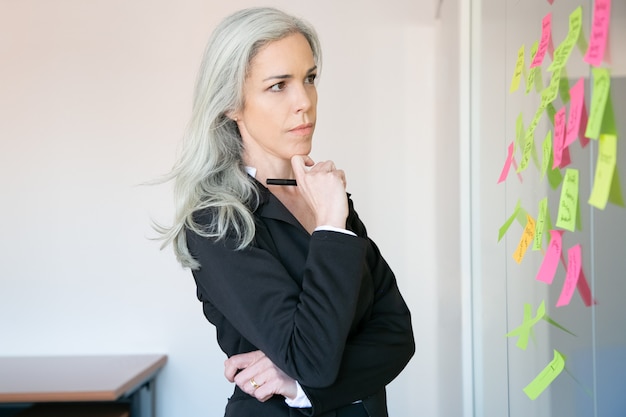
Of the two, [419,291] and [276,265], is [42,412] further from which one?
[276,265]

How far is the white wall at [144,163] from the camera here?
315cm

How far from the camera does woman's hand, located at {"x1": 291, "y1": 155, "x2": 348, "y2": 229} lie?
122cm

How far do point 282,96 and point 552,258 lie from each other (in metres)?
0.54

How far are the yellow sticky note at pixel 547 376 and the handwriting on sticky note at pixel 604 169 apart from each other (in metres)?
0.35

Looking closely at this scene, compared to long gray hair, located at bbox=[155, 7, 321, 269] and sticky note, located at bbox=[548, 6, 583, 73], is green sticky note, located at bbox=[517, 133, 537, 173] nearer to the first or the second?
sticky note, located at bbox=[548, 6, 583, 73]

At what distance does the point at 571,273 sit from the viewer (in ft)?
3.34

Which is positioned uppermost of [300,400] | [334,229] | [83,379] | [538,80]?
[538,80]

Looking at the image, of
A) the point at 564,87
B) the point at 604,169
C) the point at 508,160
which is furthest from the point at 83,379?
the point at 604,169

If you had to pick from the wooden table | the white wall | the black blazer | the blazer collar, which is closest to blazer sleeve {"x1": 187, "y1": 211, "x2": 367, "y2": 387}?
the black blazer

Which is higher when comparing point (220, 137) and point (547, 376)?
point (220, 137)

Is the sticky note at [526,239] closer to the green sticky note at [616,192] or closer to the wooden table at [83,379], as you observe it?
the green sticky note at [616,192]

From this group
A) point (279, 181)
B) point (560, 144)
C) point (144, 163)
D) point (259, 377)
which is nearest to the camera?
point (560, 144)

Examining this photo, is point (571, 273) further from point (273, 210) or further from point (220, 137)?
point (220, 137)

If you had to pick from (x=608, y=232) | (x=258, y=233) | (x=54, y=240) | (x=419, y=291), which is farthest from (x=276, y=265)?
(x=54, y=240)
